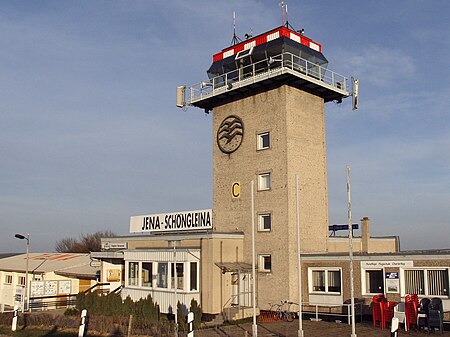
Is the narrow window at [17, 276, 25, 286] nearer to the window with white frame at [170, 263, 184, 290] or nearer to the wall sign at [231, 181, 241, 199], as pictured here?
the window with white frame at [170, 263, 184, 290]

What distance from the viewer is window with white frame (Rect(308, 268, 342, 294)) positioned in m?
28.6

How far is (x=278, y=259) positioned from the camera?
30500 mm

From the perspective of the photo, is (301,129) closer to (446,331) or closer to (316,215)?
(316,215)

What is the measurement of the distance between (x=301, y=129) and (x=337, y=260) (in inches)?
326

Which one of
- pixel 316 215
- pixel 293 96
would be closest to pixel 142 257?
pixel 316 215

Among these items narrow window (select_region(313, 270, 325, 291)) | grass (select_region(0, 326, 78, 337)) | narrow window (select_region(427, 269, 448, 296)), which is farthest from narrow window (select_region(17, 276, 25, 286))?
narrow window (select_region(427, 269, 448, 296))

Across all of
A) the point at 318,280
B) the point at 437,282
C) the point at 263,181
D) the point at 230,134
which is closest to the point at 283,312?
the point at 318,280

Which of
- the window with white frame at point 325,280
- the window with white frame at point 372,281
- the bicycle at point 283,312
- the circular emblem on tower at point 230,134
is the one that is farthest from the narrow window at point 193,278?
the window with white frame at point 372,281

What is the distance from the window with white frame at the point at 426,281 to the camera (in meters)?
24.7

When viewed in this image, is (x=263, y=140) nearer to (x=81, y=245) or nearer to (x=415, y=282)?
(x=415, y=282)

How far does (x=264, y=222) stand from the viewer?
3209 cm

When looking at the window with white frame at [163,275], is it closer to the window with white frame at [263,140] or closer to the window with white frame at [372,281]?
the window with white frame at [263,140]

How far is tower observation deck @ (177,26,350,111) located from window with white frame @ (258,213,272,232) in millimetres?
7756

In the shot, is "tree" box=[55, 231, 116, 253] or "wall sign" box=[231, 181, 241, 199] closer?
"wall sign" box=[231, 181, 241, 199]
